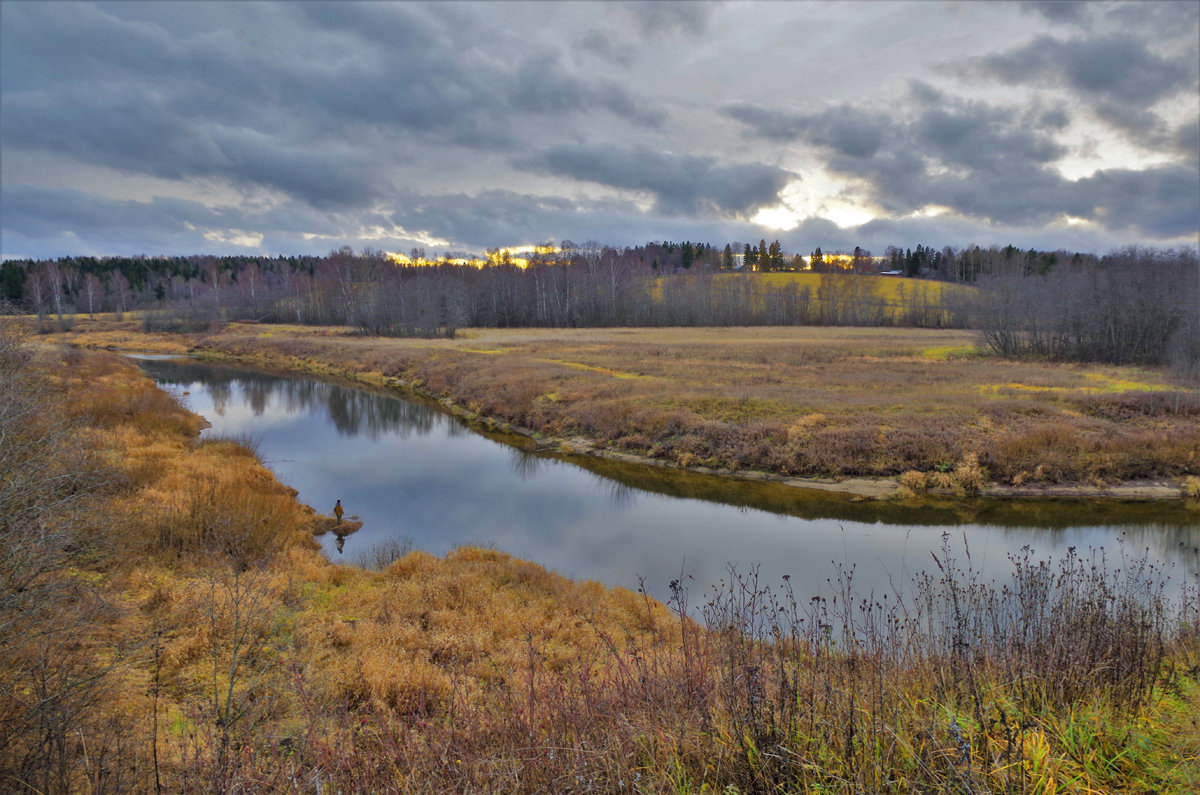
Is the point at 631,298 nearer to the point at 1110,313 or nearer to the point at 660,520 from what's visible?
the point at 1110,313

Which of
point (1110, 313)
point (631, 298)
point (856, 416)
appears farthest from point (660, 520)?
point (631, 298)

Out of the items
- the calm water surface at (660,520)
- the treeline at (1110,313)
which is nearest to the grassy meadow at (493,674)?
the calm water surface at (660,520)

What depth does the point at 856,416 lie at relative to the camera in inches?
883

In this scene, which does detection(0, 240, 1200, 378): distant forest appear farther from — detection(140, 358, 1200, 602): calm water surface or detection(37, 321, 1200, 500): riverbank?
detection(140, 358, 1200, 602): calm water surface

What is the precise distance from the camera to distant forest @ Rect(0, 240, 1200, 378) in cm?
3875

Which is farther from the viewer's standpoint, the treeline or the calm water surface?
the treeline

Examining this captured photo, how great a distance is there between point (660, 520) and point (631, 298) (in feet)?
238

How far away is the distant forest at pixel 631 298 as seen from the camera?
127ft

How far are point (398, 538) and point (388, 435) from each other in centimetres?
1291

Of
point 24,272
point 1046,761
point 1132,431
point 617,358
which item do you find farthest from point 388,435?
point 24,272

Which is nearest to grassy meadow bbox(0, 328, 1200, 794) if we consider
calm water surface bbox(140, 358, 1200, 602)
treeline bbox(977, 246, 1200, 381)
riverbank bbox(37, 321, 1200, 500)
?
calm water surface bbox(140, 358, 1200, 602)

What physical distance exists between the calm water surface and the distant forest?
2952 centimetres

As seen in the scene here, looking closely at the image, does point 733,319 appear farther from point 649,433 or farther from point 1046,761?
point 1046,761

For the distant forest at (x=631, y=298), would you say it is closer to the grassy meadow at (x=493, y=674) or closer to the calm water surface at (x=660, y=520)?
the calm water surface at (x=660, y=520)
